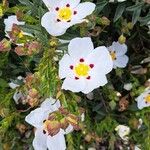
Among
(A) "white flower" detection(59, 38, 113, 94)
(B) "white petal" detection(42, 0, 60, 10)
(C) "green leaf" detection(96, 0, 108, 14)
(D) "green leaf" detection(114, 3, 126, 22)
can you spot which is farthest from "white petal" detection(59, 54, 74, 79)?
(D) "green leaf" detection(114, 3, 126, 22)

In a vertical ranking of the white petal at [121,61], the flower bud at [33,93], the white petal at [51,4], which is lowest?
the white petal at [121,61]

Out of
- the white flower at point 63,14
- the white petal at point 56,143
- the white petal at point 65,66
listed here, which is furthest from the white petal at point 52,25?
the white petal at point 56,143

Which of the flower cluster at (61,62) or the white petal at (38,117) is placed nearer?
the flower cluster at (61,62)

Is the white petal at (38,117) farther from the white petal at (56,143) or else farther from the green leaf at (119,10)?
the green leaf at (119,10)

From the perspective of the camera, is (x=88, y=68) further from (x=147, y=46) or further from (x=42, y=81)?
(x=147, y=46)

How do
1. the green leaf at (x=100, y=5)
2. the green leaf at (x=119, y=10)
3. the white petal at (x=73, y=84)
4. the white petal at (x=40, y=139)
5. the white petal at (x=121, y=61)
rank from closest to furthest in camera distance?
1. the white petal at (x=73, y=84)
2. the white petal at (x=40, y=139)
3. the green leaf at (x=100, y=5)
4. the green leaf at (x=119, y=10)
5. the white petal at (x=121, y=61)

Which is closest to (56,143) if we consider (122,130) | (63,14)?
(63,14)

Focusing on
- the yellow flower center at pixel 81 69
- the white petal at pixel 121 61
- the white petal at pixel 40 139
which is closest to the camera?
the yellow flower center at pixel 81 69

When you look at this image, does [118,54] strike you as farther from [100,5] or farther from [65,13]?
[65,13]

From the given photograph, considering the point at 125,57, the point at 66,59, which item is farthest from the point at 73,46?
the point at 125,57
